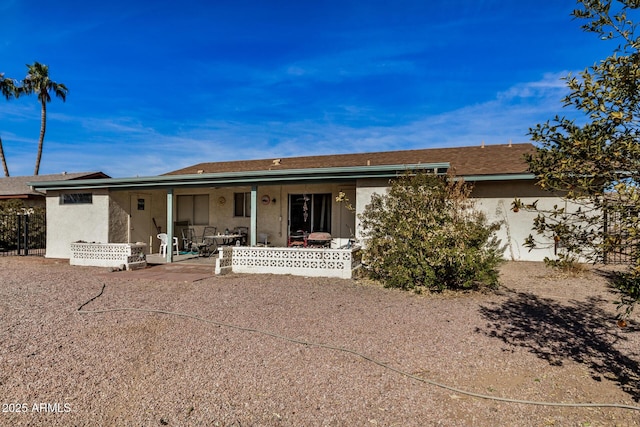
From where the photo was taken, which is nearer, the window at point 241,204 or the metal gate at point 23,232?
the window at point 241,204

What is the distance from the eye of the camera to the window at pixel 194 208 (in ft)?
48.9

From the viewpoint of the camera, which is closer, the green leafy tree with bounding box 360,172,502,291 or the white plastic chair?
the green leafy tree with bounding box 360,172,502,291

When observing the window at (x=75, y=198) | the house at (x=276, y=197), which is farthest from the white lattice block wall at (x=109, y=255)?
the window at (x=75, y=198)

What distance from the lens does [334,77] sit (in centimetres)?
1791

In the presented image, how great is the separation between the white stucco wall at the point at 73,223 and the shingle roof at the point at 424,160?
17.6 feet

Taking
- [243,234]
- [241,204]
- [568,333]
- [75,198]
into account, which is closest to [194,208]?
[241,204]

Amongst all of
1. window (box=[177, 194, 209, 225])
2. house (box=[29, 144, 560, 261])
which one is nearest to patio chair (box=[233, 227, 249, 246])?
house (box=[29, 144, 560, 261])

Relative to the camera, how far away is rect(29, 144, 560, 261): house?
1046 cm

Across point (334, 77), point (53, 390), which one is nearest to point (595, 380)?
point (53, 390)

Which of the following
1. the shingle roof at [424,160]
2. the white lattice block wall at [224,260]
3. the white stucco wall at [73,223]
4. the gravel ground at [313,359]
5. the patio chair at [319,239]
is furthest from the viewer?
the white stucco wall at [73,223]

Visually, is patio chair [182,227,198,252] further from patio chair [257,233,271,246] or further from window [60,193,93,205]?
A: window [60,193,93,205]

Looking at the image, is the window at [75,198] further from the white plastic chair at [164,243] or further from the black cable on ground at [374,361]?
the black cable on ground at [374,361]

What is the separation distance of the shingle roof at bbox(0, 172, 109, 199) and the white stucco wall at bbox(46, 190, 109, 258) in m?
5.57

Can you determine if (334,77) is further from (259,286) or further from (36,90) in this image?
(36,90)
